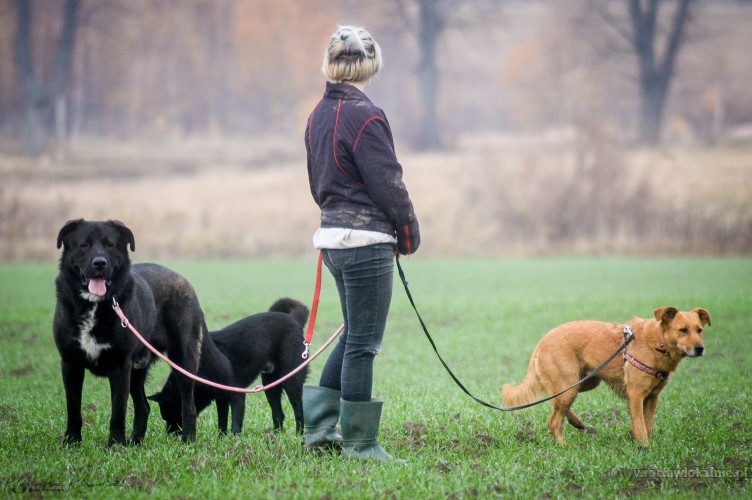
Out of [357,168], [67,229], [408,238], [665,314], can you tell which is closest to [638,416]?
[665,314]

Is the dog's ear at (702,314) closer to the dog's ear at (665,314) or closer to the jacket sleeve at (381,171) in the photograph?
the dog's ear at (665,314)

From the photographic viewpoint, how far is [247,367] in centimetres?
653

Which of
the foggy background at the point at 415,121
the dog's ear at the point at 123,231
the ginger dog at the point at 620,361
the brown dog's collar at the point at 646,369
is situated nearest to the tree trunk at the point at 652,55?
the foggy background at the point at 415,121

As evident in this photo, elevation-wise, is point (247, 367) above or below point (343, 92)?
below

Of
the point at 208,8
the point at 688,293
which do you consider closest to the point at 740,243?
the point at 688,293

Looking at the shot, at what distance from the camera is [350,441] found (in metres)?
5.01

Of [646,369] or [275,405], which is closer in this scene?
[646,369]

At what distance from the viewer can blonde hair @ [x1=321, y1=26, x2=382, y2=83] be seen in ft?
15.6

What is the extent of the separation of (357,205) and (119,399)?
7.12 ft

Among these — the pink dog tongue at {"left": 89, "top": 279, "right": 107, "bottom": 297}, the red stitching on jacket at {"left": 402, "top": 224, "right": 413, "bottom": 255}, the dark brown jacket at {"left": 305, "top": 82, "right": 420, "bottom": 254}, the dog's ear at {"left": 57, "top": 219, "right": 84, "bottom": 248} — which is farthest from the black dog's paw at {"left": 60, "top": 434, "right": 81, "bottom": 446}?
the red stitching on jacket at {"left": 402, "top": 224, "right": 413, "bottom": 255}

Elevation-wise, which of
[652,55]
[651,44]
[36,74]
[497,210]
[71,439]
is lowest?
[71,439]

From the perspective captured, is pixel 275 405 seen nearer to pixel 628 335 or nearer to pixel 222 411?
pixel 222 411

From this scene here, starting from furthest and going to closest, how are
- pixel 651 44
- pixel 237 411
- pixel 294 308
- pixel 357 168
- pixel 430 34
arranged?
pixel 430 34 < pixel 651 44 < pixel 294 308 < pixel 237 411 < pixel 357 168

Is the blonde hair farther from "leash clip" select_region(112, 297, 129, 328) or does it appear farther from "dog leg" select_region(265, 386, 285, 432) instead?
"dog leg" select_region(265, 386, 285, 432)
